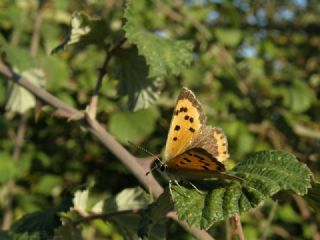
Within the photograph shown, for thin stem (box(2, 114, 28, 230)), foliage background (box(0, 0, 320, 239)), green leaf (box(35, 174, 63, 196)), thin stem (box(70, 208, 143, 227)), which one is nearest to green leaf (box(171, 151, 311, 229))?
thin stem (box(70, 208, 143, 227))

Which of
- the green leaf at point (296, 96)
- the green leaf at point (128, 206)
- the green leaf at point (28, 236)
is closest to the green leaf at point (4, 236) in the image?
the green leaf at point (28, 236)

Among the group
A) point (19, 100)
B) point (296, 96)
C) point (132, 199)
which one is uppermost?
point (19, 100)

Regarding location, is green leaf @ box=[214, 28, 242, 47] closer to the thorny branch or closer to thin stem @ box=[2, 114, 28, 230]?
thin stem @ box=[2, 114, 28, 230]

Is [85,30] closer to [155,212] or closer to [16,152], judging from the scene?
[155,212]

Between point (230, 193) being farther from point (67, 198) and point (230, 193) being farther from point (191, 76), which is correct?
point (191, 76)

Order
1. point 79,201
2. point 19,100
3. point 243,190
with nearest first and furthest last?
1. point 243,190
2. point 79,201
3. point 19,100

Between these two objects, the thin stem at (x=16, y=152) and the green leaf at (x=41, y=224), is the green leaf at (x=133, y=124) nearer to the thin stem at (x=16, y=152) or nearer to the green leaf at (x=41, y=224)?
the thin stem at (x=16, y=152)

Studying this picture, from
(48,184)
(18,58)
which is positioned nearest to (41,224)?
(18,58)
